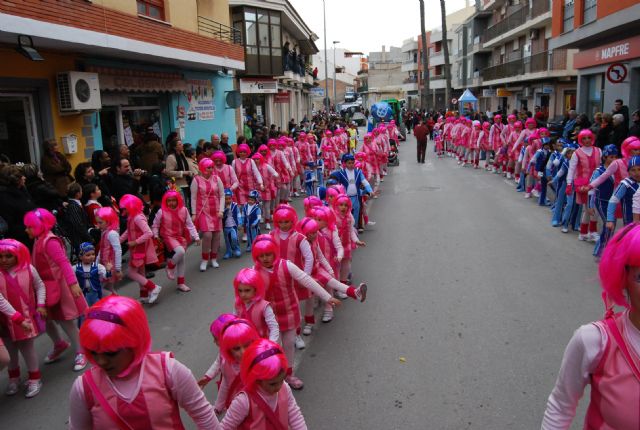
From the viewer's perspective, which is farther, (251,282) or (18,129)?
(18,129)

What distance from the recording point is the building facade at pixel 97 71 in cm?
977

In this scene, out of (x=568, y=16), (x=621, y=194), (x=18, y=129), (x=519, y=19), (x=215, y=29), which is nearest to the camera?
(x=621, y=194)

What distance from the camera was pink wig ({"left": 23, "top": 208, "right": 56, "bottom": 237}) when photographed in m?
5.14

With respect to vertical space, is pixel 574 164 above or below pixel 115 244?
above

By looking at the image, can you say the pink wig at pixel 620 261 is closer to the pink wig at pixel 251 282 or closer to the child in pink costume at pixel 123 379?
the child in pink costume at pixel 123 379

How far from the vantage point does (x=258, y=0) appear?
27.2 metres

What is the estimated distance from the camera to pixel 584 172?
9.84 m

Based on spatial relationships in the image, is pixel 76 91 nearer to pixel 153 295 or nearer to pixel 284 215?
pixel 153 295

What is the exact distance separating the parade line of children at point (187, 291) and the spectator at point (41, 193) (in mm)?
1203

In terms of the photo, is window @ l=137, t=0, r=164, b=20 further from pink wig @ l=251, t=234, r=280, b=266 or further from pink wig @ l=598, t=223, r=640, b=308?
pink wig @ l=598, t=223, r=640, b=308

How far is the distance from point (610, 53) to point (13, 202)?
19434mm

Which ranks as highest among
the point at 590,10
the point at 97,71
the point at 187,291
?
the point at 590,10

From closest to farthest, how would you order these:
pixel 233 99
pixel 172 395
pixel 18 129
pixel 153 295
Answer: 1. pixel 172 395
2. pixel 153 295
3. pixel 18 129
4. pixel 233 99

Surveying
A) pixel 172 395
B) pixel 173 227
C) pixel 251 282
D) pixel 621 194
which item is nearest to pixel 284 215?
pixel 251 282
